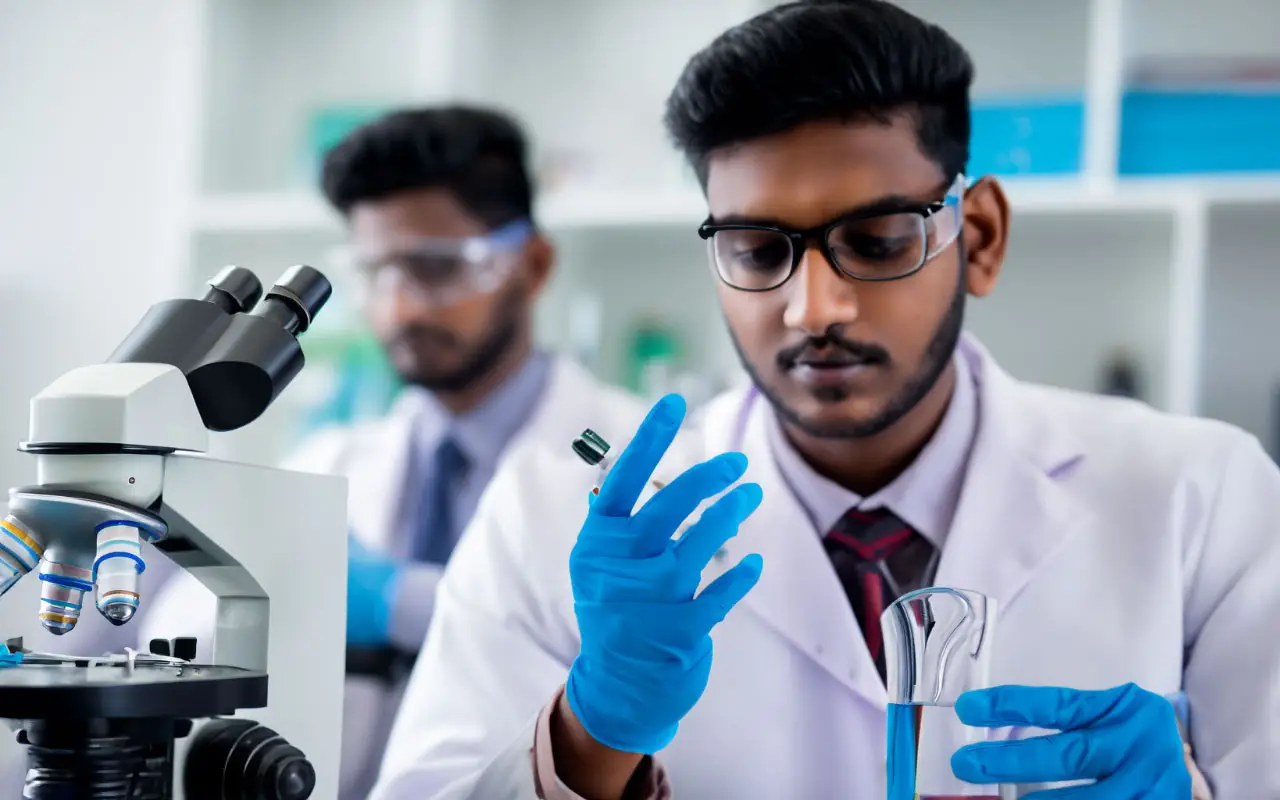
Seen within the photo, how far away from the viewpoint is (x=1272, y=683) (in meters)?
1.30

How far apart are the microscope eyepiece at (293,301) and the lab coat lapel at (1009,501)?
73 cm

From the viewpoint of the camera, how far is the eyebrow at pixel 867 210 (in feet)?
4.34

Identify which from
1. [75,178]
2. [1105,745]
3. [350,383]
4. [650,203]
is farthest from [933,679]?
[75,178]

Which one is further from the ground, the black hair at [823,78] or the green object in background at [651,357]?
the black hair at [823,78]

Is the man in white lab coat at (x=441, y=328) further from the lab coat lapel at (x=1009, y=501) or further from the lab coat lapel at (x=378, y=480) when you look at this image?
the lab coat lapel at (x=1009, y=501)

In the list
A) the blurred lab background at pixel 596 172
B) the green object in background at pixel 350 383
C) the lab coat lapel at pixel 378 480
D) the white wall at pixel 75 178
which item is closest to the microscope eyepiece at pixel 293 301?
the lab coat lapel at pixel 378 480

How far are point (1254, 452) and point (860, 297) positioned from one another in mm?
579

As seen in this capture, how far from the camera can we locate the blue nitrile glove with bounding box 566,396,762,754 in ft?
3.47

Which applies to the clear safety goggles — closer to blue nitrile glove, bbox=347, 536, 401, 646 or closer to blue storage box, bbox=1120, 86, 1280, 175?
blue nitrile glove, bbox=347, 536, 401, 646

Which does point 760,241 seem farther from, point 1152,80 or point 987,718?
point 1152,80

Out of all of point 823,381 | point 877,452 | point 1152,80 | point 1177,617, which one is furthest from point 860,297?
point 1152,80

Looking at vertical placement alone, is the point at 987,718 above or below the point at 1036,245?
below

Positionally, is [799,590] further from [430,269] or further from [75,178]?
[75,178]

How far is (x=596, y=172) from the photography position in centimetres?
304
